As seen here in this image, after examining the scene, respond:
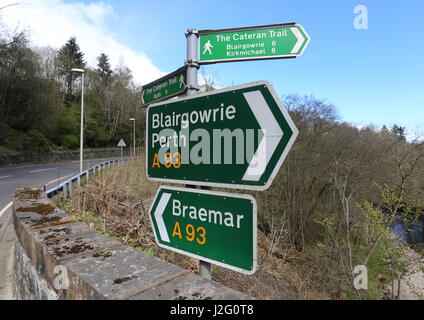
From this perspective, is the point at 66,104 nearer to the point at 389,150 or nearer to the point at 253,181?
the point at 389,150

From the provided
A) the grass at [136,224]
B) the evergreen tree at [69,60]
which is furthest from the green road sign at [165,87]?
the evergreen tree at [69,60]

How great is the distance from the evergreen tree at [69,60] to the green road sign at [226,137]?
40384 millimetres

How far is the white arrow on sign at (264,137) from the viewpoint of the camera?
1.14 m

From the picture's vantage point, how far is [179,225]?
152 centimetres

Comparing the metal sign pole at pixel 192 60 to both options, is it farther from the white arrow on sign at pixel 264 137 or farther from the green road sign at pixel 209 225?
the green road sign at pixel 209 225

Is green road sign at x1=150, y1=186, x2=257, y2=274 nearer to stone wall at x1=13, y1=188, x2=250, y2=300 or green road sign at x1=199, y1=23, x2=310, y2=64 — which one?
stone wall at x1=13, y1=188, x2=250, y2=300

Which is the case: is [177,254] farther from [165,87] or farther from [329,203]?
[329,203]

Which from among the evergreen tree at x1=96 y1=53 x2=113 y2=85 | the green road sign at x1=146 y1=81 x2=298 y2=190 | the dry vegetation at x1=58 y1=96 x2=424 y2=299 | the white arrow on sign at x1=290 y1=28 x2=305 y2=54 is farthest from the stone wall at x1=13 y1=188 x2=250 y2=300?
the evergreen tree at x1=96 y1=53 x2=113 y2=85

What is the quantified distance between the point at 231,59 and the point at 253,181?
1215 millimetres

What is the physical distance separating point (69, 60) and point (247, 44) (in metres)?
41.3

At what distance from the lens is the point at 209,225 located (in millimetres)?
1354

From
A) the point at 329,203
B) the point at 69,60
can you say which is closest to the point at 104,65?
the point at 69,60

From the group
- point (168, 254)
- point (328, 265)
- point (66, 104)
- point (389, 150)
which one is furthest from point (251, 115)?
point (66, 104)

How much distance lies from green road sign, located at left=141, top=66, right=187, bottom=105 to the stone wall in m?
1.23
